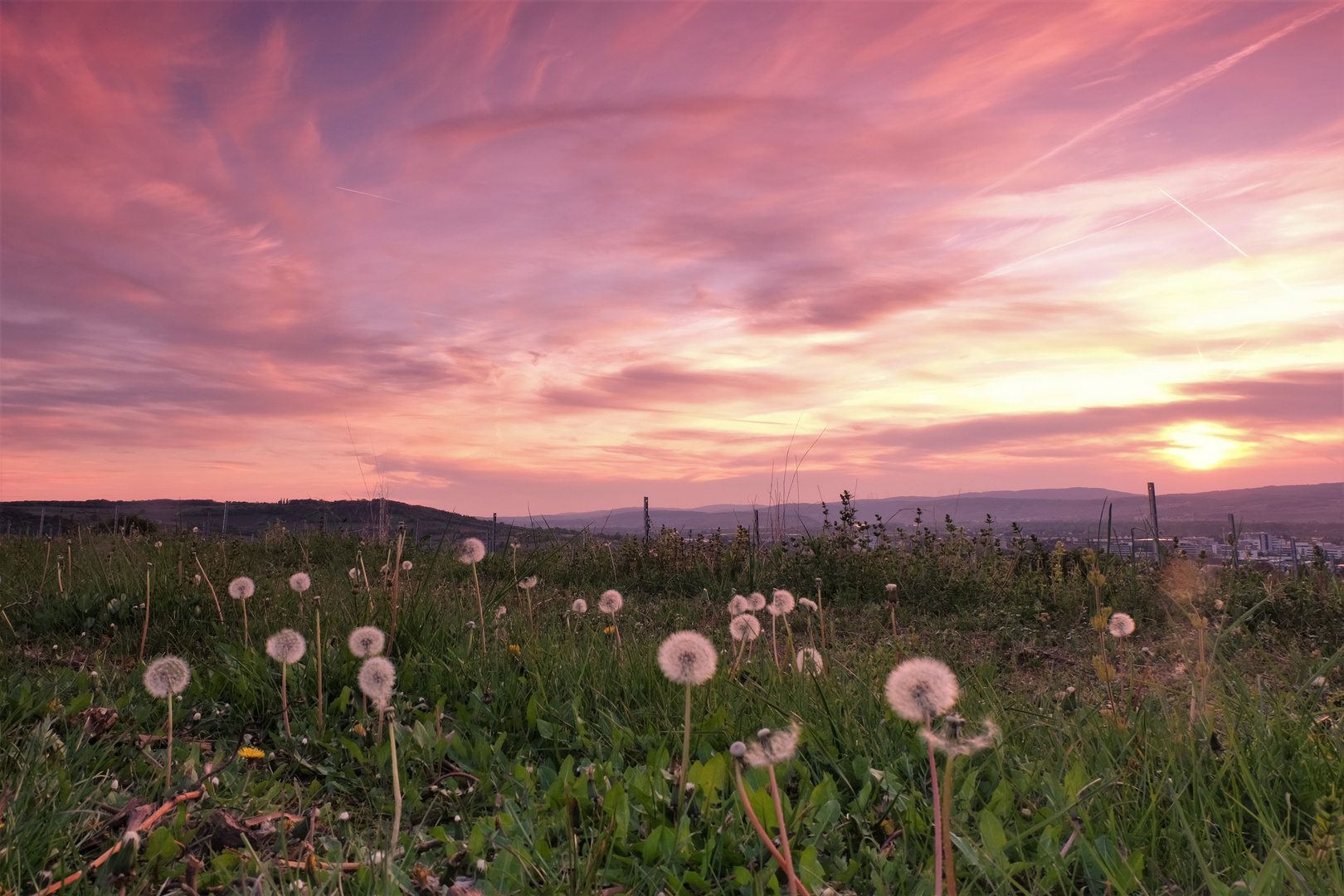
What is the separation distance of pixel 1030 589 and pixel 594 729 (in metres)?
6.82

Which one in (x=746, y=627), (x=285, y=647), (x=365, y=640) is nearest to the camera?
(x=285, y=647)

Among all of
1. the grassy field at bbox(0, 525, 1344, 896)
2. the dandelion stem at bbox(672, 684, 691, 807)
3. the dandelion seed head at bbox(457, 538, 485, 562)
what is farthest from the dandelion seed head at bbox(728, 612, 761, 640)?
the dandelion seed head at bbox(457, 538, 485, 562)

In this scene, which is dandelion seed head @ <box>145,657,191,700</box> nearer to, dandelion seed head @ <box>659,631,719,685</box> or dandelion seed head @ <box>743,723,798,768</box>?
dandelion seed head @ <box>659,631,719,685</box>

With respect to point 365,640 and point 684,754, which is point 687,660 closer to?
point 684,754

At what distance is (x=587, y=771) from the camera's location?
273 centimetres

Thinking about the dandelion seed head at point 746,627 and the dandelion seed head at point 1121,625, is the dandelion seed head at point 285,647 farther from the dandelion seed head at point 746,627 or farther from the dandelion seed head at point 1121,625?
the dandelion seed head at point 1121,625

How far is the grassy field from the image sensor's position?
212 cm

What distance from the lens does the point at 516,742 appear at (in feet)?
10.8

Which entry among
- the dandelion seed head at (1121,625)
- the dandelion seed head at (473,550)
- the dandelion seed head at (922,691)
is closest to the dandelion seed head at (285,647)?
Result: the dandelion seed head at (473,550)

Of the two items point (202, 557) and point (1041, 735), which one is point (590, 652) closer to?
point (1041, 735)

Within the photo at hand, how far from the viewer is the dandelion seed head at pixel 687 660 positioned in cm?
205

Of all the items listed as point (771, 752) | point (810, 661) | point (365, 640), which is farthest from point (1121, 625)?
point (365, 640)

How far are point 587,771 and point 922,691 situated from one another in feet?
4.85

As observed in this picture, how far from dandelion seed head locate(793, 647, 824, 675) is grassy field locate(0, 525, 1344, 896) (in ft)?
0.20
